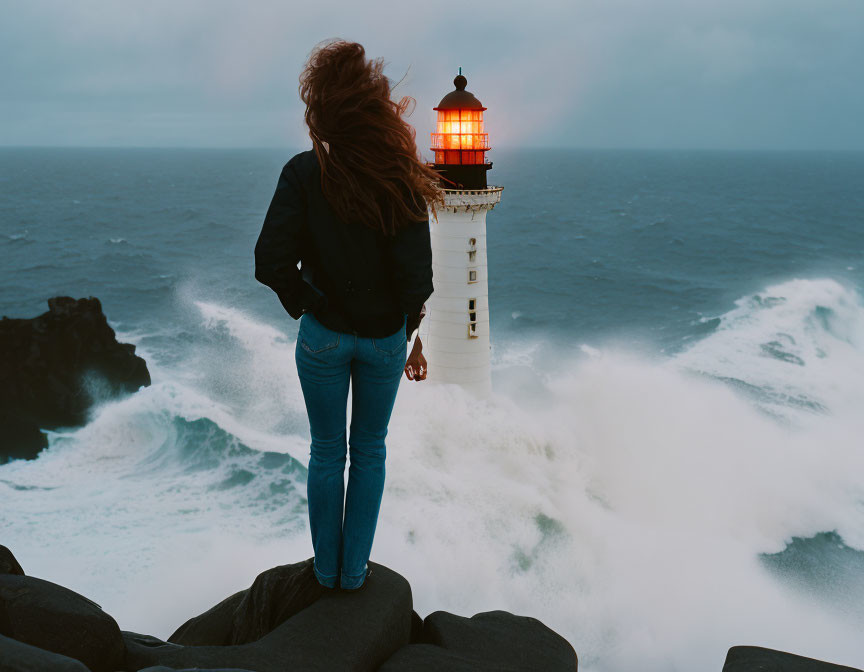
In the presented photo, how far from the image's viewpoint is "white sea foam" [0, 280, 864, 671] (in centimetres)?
1001

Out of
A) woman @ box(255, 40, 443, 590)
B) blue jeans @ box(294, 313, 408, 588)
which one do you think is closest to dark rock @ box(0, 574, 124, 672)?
blue jeans @ box(294, 313, 408, 588)

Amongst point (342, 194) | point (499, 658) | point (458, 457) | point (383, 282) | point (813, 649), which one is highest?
point (342, 194)

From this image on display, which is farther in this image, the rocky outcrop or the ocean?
the ocean

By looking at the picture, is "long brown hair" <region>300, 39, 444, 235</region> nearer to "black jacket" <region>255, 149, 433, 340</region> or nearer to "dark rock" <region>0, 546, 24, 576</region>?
"black jacket" <region>255, 149, 433, 340</region>

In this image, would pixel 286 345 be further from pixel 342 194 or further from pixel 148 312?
pixel 342 194

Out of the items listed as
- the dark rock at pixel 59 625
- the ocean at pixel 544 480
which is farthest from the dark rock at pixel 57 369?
the dark rock at pixel 59 625

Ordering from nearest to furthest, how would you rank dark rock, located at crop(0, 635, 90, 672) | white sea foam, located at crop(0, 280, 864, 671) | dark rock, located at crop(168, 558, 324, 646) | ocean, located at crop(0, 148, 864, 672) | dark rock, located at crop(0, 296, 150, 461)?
dark rock, located at crop(0, 635, 90, 672) < dark rock, located at crop(168, 558, 324, 646) < white sea foam, located at crop(0, 280, 864, 671) < ocean, located at crop(0, 148, 864, 672) < dark rock, located at crop(0, 296, 150, 461)

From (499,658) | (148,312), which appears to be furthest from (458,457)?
(148,312)

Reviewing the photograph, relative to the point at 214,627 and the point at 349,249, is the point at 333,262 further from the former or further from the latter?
the point at 214,627

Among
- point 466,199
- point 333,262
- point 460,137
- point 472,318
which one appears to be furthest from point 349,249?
point 460,137

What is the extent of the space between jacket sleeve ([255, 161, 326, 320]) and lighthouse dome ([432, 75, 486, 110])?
11823 mm

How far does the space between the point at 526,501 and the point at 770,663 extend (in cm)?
867

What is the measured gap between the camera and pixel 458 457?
13.5m

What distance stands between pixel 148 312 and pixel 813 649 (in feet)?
79.7
